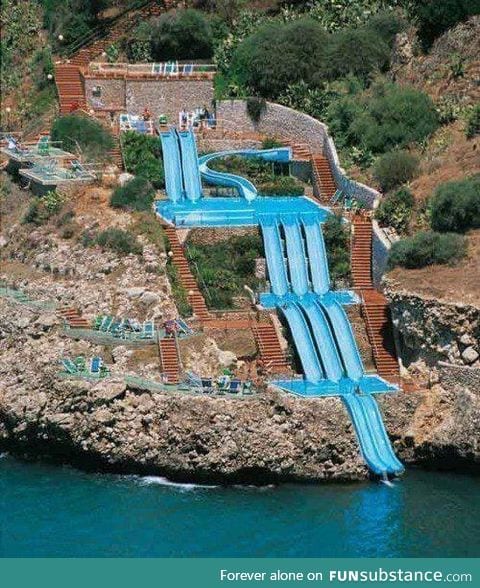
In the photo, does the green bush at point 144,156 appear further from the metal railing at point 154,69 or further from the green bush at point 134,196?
the metal railing at point 154,69

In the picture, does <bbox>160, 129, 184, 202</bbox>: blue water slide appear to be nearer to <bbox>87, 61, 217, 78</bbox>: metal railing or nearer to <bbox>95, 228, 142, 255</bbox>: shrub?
<bbox>87, 61, 217, 78</bbox>: metal railing

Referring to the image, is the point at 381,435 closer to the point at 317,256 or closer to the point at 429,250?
the point at 429,250

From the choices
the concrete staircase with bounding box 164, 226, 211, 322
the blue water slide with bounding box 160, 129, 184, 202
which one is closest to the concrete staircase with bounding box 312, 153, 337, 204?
the blue water slide with bounding box 160, 129, 184, 202

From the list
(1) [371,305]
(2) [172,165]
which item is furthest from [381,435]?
(2) [172,165]

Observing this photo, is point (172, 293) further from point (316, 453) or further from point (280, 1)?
point (280, 1)

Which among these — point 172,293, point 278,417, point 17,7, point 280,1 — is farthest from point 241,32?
point 278,417
